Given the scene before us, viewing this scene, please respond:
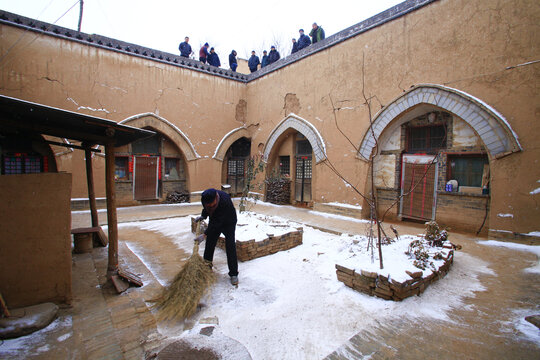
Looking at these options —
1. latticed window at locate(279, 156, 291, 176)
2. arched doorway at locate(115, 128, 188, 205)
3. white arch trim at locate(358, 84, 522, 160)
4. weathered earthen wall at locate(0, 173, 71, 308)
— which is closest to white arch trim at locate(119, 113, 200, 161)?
arched doorway at locate(115, 128, 188, 205)

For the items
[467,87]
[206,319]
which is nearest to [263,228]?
[206,319]

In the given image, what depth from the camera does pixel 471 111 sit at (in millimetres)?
5754

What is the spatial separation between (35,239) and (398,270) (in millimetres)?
4063

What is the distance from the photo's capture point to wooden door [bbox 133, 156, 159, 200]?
33.3ft

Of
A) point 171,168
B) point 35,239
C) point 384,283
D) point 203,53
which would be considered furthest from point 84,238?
point 203,53

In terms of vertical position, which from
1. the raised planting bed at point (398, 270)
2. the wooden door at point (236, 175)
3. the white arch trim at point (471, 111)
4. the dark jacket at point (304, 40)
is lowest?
the raised planting bed at point (398, 270)

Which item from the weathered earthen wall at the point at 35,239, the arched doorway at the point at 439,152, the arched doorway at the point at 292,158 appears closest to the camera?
the weathered earthen wall at the point at 35,239

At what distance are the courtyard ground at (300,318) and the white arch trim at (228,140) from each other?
24.8 ft

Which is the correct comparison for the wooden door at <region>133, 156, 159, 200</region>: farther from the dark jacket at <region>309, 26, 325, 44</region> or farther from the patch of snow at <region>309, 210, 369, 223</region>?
the dark jacket at <region>309, 26, 325, 44</region>

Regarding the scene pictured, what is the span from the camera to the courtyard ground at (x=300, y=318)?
229 cm

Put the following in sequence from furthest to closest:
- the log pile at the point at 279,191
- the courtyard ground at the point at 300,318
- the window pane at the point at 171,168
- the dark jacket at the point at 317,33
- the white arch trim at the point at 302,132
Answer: the window pane at the point at 171,168, the dark jacket at the point at 317,33, the log pile at the point at 279,191, the white arch trim at the point at 302,132, the courtyard ground at the point at 300,318

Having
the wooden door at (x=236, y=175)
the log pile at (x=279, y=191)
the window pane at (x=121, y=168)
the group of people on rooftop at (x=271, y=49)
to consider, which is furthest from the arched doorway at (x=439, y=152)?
the window pane at (x=121, y=168)

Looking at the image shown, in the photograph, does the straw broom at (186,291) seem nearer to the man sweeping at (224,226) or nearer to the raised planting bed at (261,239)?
the man sweeping at (224,226)

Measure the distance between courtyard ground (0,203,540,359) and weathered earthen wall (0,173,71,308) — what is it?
0.36 m
